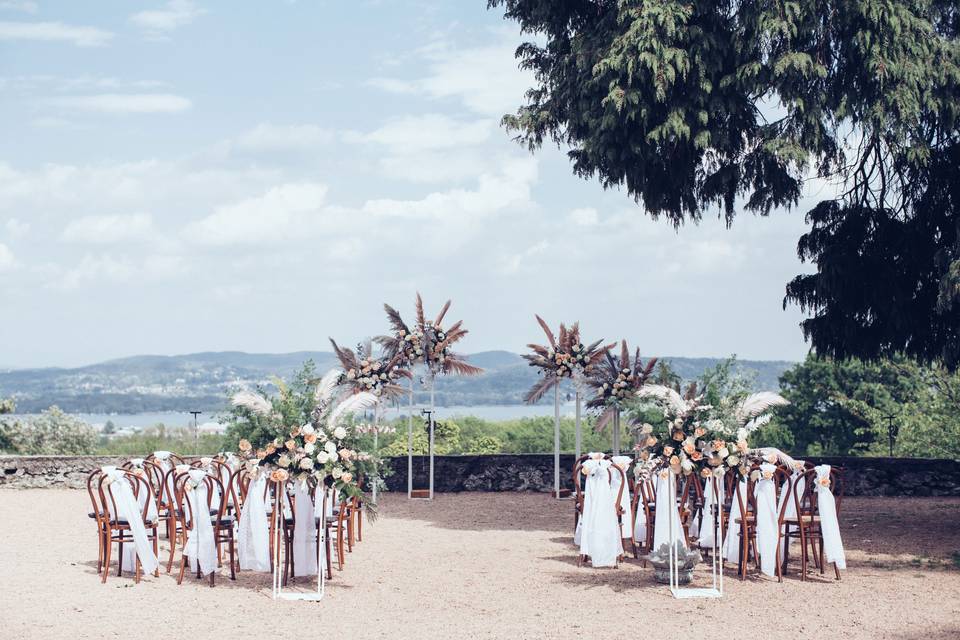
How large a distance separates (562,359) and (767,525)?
668cm

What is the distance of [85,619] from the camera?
8.61m

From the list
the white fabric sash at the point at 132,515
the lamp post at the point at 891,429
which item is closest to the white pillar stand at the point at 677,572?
the white fabric sash at the point at 132,515

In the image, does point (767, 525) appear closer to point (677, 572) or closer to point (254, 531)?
point (677, 572)

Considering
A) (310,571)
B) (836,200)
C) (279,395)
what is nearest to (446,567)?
(310,571)

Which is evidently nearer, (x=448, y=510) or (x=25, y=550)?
(x=25, y=550)

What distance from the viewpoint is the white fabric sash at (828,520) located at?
10.4m

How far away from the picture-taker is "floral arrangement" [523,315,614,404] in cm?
1677

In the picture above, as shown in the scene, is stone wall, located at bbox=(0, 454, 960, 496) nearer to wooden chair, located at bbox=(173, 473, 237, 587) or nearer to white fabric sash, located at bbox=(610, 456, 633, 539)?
white fabric sash, located at bbox=(610, 456, 633, 539)

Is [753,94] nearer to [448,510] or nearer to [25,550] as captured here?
[448,510]

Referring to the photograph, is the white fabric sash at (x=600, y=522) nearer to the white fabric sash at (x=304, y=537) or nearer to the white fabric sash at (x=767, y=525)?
the white fabric sash at (x=767, y=525)

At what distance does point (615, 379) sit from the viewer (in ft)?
52.3

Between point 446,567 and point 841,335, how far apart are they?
5951 mm

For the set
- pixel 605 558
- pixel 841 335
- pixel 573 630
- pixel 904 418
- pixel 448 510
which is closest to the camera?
pixel 573 630

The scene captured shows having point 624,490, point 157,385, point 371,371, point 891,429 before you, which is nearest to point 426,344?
point 371,371
